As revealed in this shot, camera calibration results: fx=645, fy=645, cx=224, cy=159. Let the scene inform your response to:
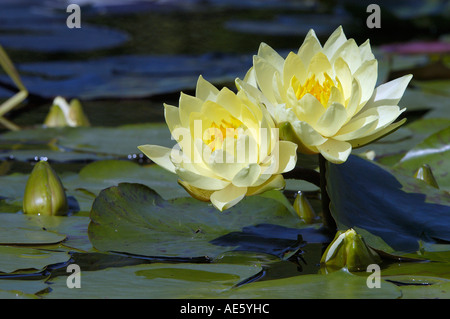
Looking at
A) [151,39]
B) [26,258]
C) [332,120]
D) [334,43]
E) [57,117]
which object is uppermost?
[151,39]

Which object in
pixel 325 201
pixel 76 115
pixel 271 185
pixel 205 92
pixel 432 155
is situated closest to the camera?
pixel 271 185

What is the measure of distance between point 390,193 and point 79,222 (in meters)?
0.74

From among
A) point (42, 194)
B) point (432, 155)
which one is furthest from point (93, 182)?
point (432, 155)

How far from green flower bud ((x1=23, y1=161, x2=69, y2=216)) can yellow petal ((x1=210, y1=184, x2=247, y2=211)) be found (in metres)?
0.55

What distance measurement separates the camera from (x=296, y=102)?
125 cm

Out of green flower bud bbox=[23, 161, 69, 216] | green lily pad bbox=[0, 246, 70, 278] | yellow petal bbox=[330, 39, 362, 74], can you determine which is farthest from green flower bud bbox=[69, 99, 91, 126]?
yellow petal bbox=[330, 39, 362, 74]

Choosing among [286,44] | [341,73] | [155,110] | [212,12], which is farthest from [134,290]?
[212,12]

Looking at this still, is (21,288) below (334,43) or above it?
below

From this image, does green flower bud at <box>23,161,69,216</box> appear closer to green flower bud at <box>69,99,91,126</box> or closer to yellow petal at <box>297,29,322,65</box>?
yellow petal at <box>297,29,322,65</box>

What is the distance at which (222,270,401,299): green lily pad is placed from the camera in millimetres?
1102

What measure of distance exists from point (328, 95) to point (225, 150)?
0.26 meters

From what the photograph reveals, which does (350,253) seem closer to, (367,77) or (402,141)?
(367,77)

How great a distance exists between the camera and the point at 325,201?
56.8 inches

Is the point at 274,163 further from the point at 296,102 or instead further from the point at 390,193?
the point at 390,193
